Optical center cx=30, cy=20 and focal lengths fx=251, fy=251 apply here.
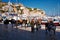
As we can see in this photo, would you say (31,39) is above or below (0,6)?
below

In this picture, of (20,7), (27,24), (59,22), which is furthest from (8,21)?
(20,7)

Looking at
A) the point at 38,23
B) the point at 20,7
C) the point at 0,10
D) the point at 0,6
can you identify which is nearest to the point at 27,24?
the point at 38,23

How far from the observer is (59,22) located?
129 ft

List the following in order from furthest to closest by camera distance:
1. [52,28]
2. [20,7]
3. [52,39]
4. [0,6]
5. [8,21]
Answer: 1. [20,7]
2. [0,6]
3. [8,21]
4. [52,28]
5. [52,39]

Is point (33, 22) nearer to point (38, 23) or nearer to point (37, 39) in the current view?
point (38, 23)

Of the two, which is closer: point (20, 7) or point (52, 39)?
point (52, 39)

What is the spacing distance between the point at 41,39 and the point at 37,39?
1.15 feet

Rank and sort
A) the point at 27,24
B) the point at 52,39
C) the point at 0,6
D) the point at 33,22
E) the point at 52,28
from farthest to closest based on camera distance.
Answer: the point at 0,6 → the point at 27,24 → the point at 33,22 → the point at 52,28 → the point at 52,39

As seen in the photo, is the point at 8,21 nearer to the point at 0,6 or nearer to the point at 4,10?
the point at 4,10

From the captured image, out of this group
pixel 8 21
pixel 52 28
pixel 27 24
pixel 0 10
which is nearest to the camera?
pixel 52 28

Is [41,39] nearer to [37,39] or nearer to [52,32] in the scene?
[37,39]

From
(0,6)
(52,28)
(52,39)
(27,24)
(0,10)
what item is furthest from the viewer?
(0,6)

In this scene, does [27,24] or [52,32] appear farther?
[27,24]

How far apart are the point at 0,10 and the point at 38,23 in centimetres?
6102
